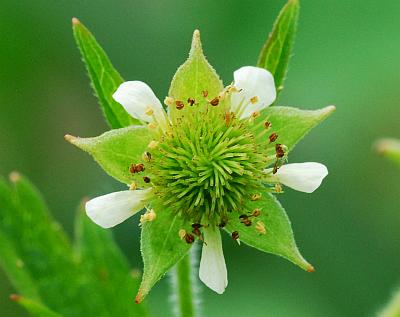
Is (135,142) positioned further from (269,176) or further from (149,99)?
(269,176)

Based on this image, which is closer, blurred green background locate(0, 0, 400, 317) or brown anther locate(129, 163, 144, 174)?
brown anther locate(129, 163, 144, 174)

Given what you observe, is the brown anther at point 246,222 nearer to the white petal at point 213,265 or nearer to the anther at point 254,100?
the white petal at point 213,265

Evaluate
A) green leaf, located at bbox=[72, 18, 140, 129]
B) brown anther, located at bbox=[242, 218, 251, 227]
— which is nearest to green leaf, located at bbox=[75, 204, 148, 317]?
green leaf, located at bbox=[72, 18, 140, 129]

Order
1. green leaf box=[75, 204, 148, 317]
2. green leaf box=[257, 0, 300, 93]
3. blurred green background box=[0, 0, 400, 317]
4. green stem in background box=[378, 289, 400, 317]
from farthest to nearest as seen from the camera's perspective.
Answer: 1. blurred green background box=[0, 0, 400, 317]
2. green leaf box=[75, 204, 148, 317]
3. green stem in background box=[378, 289, 400, 317]
4. green leaf box=[257, 0, 300, 93]

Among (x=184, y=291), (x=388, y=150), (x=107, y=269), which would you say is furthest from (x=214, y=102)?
(x=107, y=269)

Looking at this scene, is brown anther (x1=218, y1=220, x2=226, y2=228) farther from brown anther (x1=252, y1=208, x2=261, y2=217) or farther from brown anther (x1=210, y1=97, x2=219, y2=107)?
brown anther (x1=210, y1=97, x2=219, y2=107)

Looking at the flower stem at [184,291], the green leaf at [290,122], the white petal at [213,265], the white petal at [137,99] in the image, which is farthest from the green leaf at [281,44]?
the flower stem at [184,291]

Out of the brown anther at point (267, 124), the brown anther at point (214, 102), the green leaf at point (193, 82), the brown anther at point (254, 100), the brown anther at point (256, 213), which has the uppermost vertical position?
the green leaf at point (193, 82)

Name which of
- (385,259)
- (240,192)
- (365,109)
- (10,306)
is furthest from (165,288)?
(240,192)
